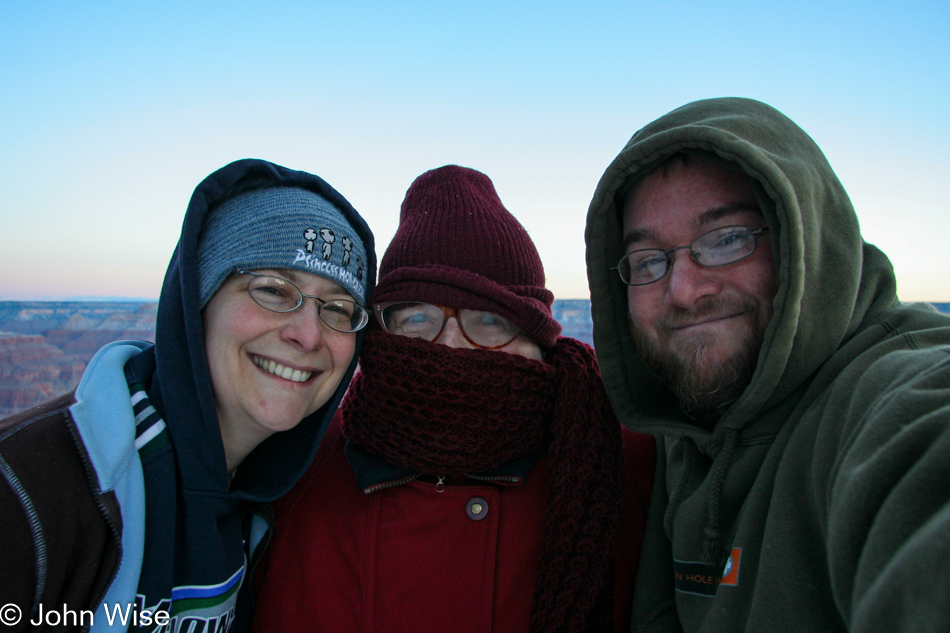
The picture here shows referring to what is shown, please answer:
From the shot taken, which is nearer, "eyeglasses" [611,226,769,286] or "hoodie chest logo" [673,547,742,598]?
"hoodie chest logo" [673,547,742,598]

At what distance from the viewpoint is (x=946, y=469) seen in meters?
0.56

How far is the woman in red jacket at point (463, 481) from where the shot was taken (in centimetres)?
142

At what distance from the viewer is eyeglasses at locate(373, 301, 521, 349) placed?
1.71 m

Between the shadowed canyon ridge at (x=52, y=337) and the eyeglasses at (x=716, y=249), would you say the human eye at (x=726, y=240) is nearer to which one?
the eyeglasses at (x=716, y=249)

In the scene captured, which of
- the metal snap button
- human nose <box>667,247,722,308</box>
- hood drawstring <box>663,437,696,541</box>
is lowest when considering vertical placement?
the metal snap button

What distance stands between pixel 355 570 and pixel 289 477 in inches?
13.5

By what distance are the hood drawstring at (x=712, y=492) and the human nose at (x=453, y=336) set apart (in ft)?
2.42

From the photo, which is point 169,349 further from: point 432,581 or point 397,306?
point 432,581

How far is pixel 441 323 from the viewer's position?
1718 millimetres

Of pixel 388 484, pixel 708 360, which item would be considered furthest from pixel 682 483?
pixel 388 484

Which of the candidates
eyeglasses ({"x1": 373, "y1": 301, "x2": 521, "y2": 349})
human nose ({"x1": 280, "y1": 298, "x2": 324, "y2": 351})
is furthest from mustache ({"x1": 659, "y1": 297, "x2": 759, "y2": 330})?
human nose ({"x1": 280, "y1": 298, "x2": 324, "y2": 351})

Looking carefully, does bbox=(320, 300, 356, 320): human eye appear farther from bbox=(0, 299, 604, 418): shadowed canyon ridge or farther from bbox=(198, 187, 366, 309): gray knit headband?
bbox=(0, 299, 604, 418): shadowed canyon ridge

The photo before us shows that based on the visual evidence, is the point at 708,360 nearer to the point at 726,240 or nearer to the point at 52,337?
the point at 726,240

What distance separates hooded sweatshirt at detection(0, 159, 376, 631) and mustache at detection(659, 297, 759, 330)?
38.9 inches
